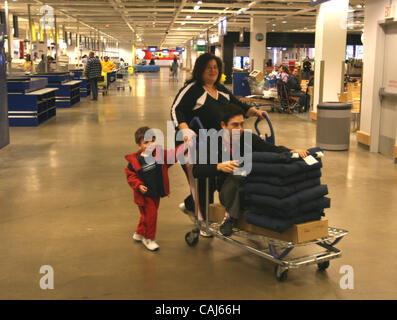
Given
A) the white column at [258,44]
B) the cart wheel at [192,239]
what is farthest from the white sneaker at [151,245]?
the white column at [258,44]

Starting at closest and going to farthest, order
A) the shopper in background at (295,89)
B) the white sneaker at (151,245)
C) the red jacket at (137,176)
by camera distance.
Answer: the red jacket at (137,176) < the white sneaker at (151,245) < the shopper in background at (295,89)

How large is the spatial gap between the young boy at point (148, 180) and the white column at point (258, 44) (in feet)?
68.0

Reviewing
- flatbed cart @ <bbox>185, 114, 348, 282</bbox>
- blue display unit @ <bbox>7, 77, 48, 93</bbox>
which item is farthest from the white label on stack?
blue display unit @ <bbox>7, 77, 48, 93</bbox>

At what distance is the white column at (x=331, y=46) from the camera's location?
11805mm

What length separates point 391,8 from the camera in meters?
7.64

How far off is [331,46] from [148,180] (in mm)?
9296

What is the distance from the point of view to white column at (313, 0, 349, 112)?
11805mm

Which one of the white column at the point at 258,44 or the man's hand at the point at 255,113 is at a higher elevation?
the white column at the point at 258,44

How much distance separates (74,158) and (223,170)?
489 centimetres

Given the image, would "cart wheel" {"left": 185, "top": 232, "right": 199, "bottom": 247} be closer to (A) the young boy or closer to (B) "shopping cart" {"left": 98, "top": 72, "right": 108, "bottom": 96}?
(A) the young boy

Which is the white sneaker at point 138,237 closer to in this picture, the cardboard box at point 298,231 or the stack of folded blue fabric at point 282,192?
the cardboard box at point 298,231

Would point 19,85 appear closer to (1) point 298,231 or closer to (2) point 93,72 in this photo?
(2) point 93,72

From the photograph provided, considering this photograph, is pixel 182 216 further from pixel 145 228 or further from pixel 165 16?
pixel 165 16

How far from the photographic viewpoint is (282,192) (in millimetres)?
3186
